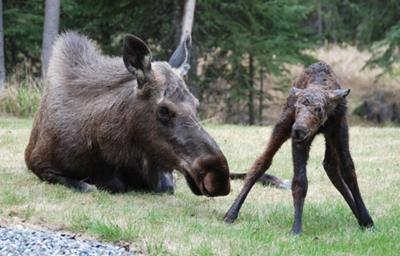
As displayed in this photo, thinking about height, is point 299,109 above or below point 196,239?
above

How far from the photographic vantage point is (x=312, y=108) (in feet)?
19.3

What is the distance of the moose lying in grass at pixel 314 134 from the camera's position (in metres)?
5.91

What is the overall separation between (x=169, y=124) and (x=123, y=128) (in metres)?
0.53

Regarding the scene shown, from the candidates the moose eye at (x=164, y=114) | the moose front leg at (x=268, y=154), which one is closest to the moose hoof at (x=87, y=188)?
the moose eye at (x=164, y=114)

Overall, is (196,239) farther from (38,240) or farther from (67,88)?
(67,88)

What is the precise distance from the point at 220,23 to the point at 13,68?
6293mm

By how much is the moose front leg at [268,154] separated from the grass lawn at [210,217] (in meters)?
0.11

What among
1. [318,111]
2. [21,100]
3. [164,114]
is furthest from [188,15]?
[318,111]

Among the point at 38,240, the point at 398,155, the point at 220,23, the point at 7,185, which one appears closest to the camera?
the point at 38,240

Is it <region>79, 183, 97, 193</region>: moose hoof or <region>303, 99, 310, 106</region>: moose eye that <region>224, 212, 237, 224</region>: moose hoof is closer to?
<region>303, 99, 310, 106</region>: moose eye

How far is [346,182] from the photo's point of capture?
21.3 ft

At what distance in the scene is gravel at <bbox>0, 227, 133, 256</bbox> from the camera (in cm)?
522

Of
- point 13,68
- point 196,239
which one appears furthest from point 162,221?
point 13,68

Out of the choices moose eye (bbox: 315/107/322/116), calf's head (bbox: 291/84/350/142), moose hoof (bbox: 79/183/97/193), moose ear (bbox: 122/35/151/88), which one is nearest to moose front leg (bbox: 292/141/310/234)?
calf's head (bbox: 291/84/350/142)
